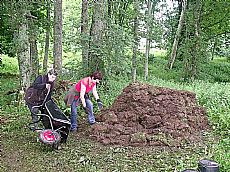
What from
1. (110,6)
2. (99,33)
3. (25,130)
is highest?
(110,6)

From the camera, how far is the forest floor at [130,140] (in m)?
6.24

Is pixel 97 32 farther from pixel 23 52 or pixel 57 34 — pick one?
pixel 57 34

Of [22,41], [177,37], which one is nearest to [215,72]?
[177,37]

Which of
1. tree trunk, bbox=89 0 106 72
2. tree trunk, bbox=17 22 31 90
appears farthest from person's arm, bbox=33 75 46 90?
tree trunk, bbox=17 22 31 90

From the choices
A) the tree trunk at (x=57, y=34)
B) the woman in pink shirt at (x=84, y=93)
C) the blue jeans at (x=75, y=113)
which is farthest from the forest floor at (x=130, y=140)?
the tree trunk at (x=57, y=34)

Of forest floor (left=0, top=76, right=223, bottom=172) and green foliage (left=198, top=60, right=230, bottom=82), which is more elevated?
forest floor (left=0, top=76, right=223, bottom=172)

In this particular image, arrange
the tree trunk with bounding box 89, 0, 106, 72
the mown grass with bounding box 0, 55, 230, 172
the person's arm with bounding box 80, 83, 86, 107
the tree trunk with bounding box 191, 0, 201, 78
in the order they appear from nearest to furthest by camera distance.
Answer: the mown grass with bounding box 0, 55, 230, 172, the person's arm with bounding box 80, 83, 86, 107, the tree trunk with bounding box 89, 0, 106, 72, the tree trunk with bounding box 191, 0, 201, 78

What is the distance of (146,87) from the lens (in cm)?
867

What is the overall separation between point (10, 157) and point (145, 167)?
8.66 ft

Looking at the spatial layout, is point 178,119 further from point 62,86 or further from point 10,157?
point 62,86

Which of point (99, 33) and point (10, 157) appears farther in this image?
point (99, 33)

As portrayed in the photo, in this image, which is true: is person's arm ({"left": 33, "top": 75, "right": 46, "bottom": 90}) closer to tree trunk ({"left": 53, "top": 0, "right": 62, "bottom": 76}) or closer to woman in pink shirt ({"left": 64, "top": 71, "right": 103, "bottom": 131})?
woman in pink shirt ({"left": 64, "top": 71, "right": 103, "bottom": 131})

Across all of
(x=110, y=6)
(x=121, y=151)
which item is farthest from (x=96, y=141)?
(x=110, y=6)

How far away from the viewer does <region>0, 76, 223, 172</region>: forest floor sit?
624 centimetres
